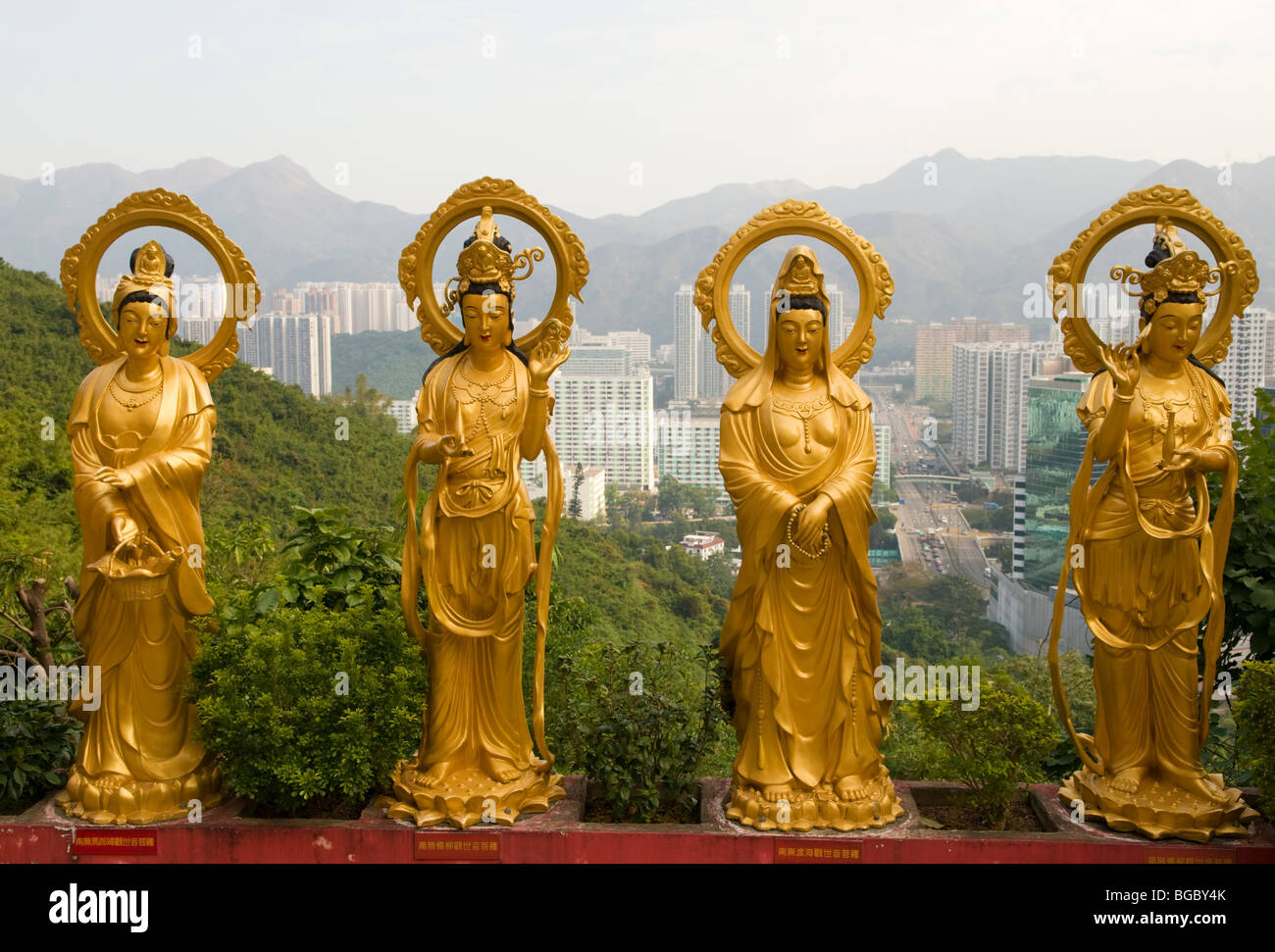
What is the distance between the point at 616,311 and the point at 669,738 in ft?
40.2

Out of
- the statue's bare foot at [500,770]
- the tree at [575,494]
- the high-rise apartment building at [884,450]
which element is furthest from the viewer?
the tree at [575,494]

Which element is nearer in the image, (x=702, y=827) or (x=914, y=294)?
(x=702, y=827)

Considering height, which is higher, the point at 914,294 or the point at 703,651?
the point at 914,294

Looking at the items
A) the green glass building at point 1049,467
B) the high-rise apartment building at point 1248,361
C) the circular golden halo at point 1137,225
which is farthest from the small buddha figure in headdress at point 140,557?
the high-rise apartment building at point 1248,361

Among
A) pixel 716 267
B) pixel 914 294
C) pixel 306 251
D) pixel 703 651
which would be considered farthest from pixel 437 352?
pixel 306 251

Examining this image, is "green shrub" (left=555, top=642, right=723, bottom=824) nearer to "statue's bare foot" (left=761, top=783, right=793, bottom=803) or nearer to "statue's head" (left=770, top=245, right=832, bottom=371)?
"statue's bare foot" (left=761, top=783, right=793, bottom=803)

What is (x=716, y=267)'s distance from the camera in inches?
232

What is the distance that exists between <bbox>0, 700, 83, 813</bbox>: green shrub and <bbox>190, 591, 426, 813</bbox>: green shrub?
3.45 feet

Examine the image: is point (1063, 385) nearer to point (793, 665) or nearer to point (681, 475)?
point (793, 665)

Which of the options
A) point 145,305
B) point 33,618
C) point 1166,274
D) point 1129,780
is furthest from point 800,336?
point 33,618

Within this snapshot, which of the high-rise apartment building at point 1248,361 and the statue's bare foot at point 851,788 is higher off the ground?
the high-rise apartment building at point 1248,361

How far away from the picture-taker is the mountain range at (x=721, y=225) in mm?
17344

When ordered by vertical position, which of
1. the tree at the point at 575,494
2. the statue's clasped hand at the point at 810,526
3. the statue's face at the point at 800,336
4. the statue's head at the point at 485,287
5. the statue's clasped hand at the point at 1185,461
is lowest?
the tree at the point at 575,494

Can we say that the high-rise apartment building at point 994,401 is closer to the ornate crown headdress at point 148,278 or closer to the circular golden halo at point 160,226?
the circular golden halo at point 160,226
